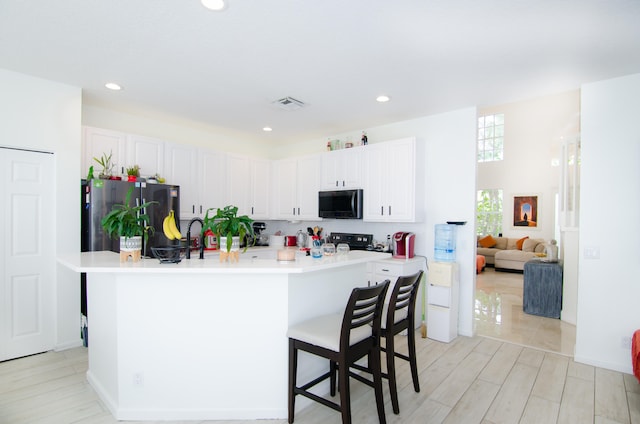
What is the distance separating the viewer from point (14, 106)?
3059mm

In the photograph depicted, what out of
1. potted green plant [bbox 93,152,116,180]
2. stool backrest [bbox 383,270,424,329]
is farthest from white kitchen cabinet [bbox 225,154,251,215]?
stool backrest [bbox 383,270,424,329]

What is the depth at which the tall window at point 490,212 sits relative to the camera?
31.8 feet

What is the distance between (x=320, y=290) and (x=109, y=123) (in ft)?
11.5

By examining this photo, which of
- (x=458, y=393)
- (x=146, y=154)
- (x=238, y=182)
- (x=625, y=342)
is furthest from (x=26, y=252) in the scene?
(x=625, y=342)

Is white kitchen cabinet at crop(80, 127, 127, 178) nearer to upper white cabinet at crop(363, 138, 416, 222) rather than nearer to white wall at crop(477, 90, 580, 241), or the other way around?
upper white cabinet at crop(363, 138, 416, 222)

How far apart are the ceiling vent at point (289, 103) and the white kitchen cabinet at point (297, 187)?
135 cm

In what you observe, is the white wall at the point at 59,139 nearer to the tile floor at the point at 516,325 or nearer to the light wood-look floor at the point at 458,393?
the light wood-look floor at the point at 458,393

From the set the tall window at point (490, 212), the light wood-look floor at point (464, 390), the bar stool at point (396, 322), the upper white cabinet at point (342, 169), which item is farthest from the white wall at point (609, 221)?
the tall window at point (490, 212)

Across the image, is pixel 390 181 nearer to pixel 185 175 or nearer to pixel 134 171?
pixel 185 175

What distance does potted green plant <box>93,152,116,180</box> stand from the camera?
361 cm

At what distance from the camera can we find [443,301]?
3760 millimetres

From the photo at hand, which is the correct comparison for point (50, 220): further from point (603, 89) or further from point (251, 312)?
point (603, 89)

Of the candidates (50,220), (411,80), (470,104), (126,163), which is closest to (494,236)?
(470,104)

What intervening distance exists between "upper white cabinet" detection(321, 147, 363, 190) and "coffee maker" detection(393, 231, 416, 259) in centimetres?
89
